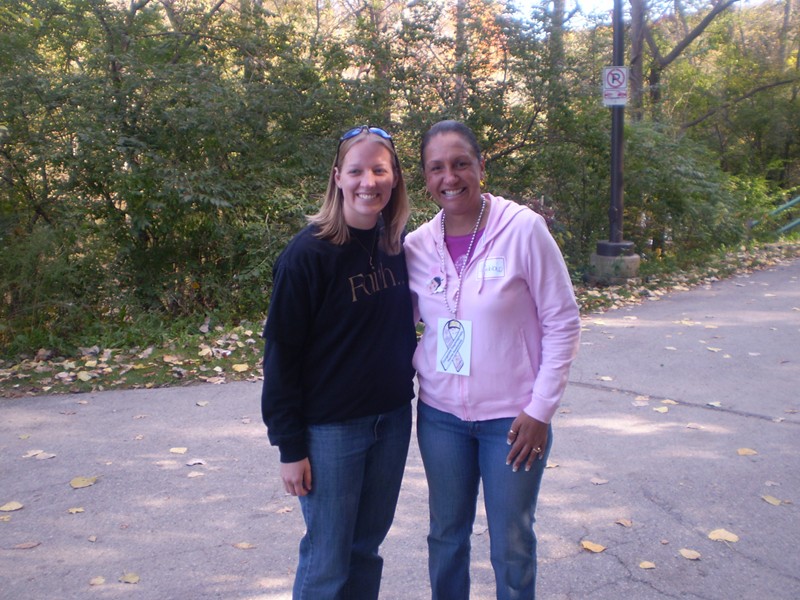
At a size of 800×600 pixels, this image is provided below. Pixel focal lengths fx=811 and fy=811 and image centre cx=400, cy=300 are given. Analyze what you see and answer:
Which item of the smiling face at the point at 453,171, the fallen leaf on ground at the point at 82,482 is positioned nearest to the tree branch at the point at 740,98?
the fallen leaf on ground at the point at 82,482

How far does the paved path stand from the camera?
11.6 ft

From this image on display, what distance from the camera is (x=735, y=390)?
6242mm

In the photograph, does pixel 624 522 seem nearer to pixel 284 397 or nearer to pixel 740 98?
pixel 284 397

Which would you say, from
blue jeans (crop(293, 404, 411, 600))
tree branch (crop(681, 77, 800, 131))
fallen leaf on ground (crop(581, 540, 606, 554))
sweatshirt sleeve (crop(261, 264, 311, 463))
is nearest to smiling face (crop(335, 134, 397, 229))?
sweatshirt sleeve (crop(261, 264, 311, 463))

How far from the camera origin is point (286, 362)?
2441 mm

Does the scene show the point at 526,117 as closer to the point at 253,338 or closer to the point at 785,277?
the point at 785,277

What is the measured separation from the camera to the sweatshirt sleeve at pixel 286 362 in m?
2.40

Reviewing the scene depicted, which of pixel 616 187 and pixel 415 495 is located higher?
pixel 616 187

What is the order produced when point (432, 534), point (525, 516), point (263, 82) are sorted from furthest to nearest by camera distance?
point (263, 82)
point (432, 534)
point (525, 516)

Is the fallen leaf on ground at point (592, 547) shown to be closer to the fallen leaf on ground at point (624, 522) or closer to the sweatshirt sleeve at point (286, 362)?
the fallen leaf on ground at point (624, 522)

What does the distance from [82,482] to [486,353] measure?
9.80ft

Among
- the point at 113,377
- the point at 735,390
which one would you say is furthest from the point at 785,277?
the point at 113,377

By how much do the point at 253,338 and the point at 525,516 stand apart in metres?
5.22

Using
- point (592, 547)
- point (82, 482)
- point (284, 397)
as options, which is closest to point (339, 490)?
point (284, 397)
